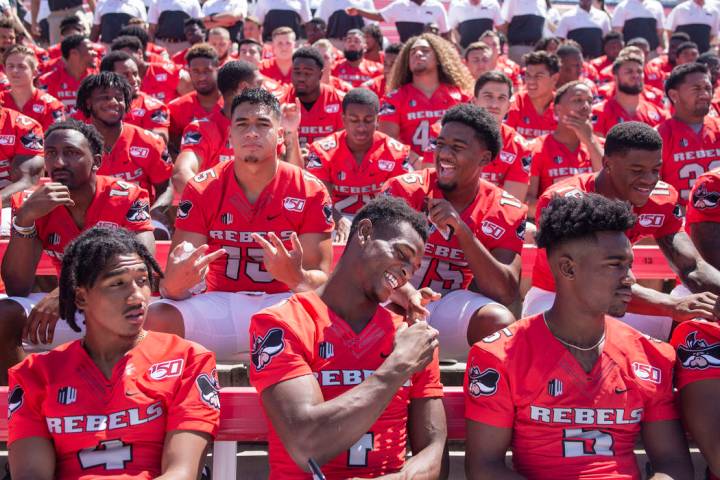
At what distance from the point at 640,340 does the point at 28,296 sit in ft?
9.66

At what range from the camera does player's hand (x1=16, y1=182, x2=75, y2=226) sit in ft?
14.1

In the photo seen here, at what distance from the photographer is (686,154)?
23.2 feet

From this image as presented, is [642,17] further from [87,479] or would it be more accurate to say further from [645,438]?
[87,479]

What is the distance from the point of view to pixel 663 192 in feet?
15.9

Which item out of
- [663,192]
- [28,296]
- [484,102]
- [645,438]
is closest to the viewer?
[645,438]

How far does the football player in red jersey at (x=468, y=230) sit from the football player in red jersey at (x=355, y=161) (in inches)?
68.8

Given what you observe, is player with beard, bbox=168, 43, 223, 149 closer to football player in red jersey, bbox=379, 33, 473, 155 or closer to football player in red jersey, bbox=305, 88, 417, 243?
football player in red jersey, bbox=379, 33, 473, 155

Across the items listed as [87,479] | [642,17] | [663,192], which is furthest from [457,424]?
[642,17]

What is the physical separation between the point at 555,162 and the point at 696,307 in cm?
396

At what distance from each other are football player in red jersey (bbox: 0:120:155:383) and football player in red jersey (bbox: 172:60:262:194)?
1.90 m

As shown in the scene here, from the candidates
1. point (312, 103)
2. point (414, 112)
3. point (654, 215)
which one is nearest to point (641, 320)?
point (654, 215)

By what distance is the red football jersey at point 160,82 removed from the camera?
33.7 feet

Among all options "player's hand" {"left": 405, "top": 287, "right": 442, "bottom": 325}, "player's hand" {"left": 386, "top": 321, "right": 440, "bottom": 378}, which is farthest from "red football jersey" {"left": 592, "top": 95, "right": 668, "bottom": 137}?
"player's hand" {"left": 386, "top": 321, "right": 440, "bottom": 378}

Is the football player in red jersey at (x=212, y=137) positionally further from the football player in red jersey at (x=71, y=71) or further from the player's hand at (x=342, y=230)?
the football player in red jersey at (x=71, y=71)
